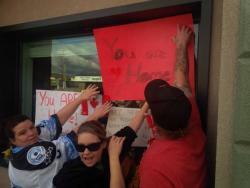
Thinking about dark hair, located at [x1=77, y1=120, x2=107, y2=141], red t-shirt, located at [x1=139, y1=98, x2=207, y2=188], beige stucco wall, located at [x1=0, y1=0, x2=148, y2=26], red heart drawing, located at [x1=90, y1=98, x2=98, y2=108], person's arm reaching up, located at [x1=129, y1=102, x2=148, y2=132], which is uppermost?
beige stucco wall, located at [x1=0, y1=0, x2=148, y2=26]

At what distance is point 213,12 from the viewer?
1594 mm

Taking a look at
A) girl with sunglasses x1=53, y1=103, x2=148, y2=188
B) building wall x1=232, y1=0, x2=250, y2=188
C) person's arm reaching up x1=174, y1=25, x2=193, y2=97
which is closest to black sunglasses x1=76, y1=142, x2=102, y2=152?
girl with sunglasses x1=53, y1=103, x2=148, y2=188

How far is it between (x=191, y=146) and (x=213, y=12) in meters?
0.71

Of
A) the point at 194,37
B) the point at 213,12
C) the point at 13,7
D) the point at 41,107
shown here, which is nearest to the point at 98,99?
the point at 41,107

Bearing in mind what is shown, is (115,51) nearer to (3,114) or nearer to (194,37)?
(194,37)

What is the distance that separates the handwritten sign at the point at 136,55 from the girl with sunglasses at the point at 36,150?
0.20 meters

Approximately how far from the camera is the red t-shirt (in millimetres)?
1352

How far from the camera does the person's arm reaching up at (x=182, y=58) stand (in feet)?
5.54

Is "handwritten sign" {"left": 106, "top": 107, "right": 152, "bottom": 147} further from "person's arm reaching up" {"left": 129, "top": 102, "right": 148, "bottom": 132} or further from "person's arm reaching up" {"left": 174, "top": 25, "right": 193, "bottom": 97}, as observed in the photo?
"person's arm reaching up" {"left": 174, "top": 25, "right": 193, "bottom": 97}

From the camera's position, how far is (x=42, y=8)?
2.47 metres

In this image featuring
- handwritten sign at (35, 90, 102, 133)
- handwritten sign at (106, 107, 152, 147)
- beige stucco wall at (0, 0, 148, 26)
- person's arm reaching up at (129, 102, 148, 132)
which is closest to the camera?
person's arm reaching up at (129, 102, 148, 132)

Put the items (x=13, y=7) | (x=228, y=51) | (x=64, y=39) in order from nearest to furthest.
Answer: (x=228, y=51)
(x=64, y=39)
(x=13, y=7)

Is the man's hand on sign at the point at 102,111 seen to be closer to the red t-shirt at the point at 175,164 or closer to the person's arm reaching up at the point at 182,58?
the person's arm reaching up at the point at 182,58

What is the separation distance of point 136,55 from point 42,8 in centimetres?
98
